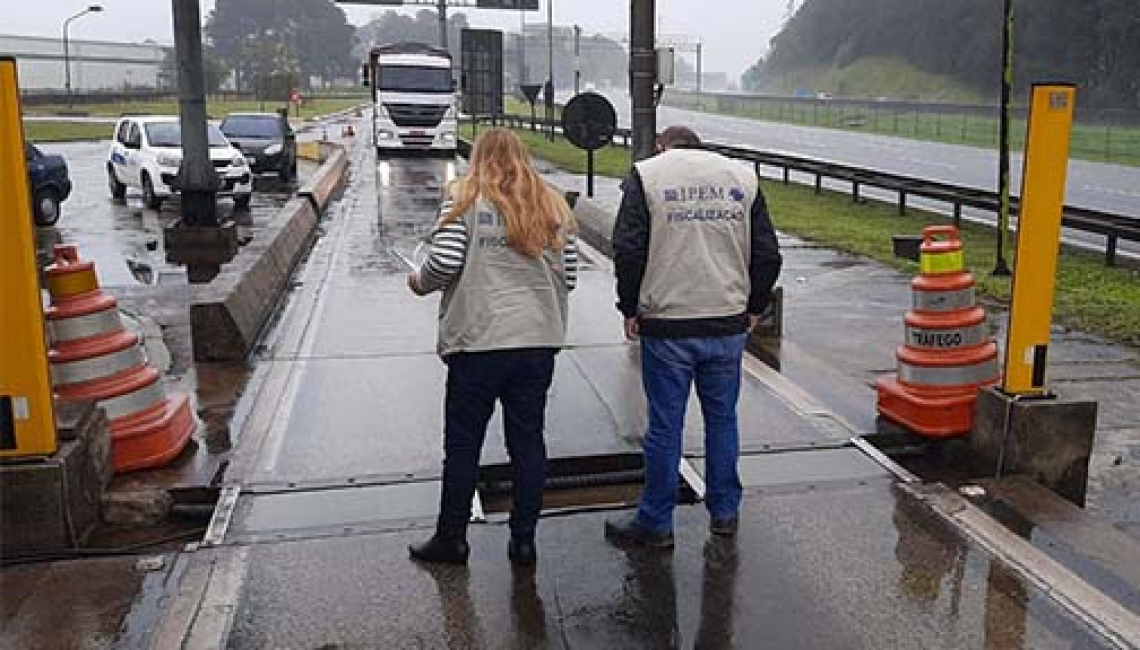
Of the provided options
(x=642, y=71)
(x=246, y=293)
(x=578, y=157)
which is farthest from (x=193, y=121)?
(x=578, y=157)

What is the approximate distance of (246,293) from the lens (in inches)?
361

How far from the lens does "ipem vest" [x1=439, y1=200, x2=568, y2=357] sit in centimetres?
447

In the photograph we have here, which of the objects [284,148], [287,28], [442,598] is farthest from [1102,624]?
[287,28]

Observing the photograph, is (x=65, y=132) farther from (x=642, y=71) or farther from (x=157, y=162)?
(x=642, y=71)

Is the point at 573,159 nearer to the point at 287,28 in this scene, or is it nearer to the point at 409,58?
the point at 409,58

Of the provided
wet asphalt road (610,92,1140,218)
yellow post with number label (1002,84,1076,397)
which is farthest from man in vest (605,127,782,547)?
wet asphalt road (610,92,1140,218)

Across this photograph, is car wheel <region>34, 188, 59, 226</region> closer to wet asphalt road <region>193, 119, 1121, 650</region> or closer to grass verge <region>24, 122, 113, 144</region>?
wet asphalt road <region>193, 119, 1121, 650</region>

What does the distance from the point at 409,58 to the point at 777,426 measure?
2996 centimetres

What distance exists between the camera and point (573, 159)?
3322cm

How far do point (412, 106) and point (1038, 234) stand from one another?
29640 mm

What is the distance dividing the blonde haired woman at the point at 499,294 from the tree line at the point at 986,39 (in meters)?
44.0

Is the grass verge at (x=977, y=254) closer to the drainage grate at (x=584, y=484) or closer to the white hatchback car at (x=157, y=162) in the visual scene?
the drainage grate at (x=584, y=484)

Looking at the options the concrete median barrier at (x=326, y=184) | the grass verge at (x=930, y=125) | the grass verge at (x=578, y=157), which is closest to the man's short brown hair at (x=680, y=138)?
the concrete median barrier at (x=326, y=184)

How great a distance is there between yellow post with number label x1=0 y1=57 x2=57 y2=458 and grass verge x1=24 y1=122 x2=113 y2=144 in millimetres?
37407
